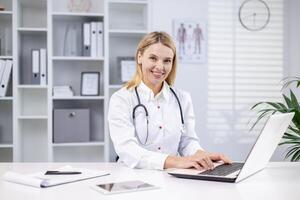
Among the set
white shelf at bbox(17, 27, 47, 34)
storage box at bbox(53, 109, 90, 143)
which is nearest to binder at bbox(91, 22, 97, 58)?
white shelf at bbox(17, 27, 47, 34)

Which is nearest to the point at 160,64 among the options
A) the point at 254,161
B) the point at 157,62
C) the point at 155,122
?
the point at 157,62

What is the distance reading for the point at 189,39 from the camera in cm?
337

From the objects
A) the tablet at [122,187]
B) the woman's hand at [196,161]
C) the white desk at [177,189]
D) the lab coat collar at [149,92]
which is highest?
the lab coat collar at [149,92]

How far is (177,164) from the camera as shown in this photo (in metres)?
1.48

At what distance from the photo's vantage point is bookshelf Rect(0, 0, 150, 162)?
3018 millimetres

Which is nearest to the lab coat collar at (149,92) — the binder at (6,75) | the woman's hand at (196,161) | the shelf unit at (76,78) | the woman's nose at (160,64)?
the woman's nose at (160,64)

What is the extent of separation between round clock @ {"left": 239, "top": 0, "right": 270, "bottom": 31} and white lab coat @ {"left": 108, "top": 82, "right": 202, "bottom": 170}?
178 cm

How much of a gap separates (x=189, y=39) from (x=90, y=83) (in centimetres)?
101

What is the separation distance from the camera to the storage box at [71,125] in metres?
2.93

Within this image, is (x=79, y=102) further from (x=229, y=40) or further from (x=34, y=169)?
(x=34, y=169)

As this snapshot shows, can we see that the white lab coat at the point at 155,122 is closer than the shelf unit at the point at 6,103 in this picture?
Yes

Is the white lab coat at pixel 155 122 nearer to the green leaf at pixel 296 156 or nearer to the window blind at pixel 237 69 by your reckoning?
the green leaf at pixel 296 156

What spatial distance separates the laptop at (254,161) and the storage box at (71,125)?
5.66ft

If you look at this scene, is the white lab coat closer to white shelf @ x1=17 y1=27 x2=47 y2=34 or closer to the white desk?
the white desk
